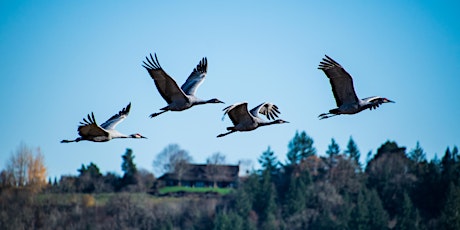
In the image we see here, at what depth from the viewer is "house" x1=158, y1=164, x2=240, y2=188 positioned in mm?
157250

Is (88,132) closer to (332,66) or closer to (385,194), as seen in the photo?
(332,66)

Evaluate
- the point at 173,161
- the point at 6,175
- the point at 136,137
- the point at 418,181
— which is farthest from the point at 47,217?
the point at 136,137

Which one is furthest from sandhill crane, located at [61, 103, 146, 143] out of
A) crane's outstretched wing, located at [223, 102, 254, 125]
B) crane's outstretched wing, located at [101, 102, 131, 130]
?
crane's outstretched wing, located at [223, 102, 254, 125]

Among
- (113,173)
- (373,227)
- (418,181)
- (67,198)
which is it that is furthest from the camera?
(113,173)

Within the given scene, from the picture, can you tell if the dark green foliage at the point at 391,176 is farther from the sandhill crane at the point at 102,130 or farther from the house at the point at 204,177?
the sandhill crane at the point at 102,130

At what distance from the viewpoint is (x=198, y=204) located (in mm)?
137125

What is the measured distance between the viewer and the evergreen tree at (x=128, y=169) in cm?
15000

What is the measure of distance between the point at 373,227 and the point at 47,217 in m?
43.0

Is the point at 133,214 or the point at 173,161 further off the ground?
the point at 173,161

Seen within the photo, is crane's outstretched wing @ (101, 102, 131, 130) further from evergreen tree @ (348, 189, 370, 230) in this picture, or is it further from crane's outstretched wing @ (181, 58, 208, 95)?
evergreen tree @ (348, 189, 370, 230)

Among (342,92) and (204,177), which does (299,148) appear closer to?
(204,177)

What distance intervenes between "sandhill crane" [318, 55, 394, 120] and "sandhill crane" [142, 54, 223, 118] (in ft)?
18.7

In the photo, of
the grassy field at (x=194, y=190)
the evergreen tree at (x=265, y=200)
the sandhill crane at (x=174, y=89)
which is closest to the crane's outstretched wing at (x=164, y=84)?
the sandhill crane at (x=174, y=89)

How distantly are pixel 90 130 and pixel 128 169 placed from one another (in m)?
110
